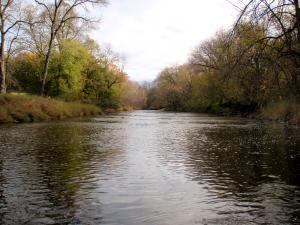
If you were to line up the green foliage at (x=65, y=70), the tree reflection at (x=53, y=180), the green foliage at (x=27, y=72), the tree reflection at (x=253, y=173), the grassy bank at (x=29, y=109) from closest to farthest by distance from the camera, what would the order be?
the tree reflection at (x=53, y=180), the tree reflection at (x=253, y=173), the grassy bank at (x=29, y=109), the green foliage at (x=65, y=70), the green foliage at (x=27, y=72)

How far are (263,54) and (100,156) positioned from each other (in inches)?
304

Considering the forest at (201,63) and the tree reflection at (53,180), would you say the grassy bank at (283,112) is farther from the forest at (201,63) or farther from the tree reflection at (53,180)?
the tree reflection at (53,180)

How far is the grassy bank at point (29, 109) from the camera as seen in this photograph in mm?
34781

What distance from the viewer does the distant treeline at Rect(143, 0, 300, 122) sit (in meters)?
15.2

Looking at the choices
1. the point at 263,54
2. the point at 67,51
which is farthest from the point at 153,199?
the point at 67,51

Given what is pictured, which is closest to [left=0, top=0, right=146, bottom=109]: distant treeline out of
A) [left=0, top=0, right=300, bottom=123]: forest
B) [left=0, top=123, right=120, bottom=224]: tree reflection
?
[left=0, top=0, right=300, bottom=123]: forest

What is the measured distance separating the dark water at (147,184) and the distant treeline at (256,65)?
316cm

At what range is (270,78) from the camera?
54.1 feet

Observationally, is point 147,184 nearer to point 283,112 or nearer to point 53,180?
point 53,180

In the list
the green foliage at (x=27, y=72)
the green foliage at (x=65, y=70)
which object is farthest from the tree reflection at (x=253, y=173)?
the green foliage at (x=27, y=72)

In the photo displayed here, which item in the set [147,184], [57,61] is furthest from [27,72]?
[147,184]

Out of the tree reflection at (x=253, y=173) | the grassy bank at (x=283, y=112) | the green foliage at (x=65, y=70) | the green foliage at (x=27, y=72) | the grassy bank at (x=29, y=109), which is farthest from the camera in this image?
the green foliage at (x=27, y=72)

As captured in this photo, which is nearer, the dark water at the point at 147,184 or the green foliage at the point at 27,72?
the dark water at the point at 147,184

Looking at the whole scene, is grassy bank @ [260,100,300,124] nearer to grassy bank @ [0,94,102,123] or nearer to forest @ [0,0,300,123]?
forest @ [0,0,300,123]
